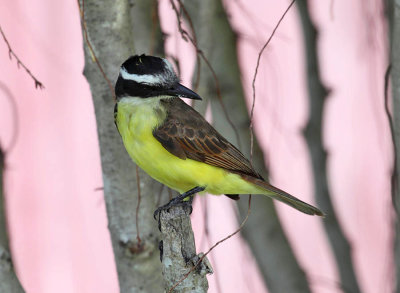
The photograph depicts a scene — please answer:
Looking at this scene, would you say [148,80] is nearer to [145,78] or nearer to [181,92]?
[145,78]

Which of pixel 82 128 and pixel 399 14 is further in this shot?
pixel 82 128

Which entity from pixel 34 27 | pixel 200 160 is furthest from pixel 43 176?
pixel 200 160

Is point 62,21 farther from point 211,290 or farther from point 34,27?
point 211,290

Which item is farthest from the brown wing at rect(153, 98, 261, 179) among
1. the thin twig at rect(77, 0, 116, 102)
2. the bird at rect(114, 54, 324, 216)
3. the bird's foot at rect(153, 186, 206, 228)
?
the thin twig at rect(77, 0, 116, 102)

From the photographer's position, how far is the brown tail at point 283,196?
10.5 feet

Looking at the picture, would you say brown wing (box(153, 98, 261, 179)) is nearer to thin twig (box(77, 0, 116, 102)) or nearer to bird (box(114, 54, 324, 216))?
bird (box(114, 54, 324, 216))

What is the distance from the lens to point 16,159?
5797 mm

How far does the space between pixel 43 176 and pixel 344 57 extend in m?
2.76

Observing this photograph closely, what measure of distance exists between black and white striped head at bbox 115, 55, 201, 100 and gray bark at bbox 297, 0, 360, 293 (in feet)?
3.70

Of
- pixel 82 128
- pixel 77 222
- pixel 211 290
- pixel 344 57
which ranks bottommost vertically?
pixel 211 290

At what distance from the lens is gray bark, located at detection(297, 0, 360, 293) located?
12.6 feet

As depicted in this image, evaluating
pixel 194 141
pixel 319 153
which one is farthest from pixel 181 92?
pixel 319 153

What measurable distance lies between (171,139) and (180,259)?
748 mm

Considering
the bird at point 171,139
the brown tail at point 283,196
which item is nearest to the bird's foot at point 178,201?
the bird at point 171,139
